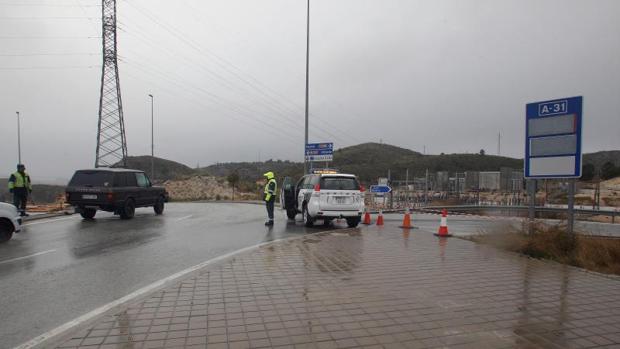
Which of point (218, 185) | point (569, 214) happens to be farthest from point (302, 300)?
point (218, 185)

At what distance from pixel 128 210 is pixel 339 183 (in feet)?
25.9

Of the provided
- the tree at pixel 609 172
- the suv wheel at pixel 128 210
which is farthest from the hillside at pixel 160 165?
the suv wheel at pixel 128 210

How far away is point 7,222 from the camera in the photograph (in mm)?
10516

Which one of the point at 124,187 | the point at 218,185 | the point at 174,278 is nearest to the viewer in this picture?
the point at 174,278

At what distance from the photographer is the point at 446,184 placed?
31172 mm

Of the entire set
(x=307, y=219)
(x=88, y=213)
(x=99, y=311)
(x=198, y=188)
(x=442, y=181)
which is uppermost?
(x=442, y=181)

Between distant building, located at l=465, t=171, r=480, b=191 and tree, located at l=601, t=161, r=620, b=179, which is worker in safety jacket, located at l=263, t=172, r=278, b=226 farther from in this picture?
tree, located at l=601, t=161, r=620, b=179

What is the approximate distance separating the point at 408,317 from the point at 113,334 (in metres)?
3.03

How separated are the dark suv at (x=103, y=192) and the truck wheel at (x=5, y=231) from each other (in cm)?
456

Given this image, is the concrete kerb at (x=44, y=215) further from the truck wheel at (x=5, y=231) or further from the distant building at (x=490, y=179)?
the distant building at (x=490, y=179)

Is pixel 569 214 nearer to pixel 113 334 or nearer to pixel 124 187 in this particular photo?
pixel 113 334

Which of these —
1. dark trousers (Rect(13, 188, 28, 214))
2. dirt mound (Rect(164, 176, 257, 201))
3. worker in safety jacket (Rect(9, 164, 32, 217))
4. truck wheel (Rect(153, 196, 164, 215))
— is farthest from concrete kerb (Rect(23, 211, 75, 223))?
dirt mound (Rect(164, 176, 257, 201))

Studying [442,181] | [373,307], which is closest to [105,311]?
[373,307]

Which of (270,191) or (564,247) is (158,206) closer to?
(270,191)
